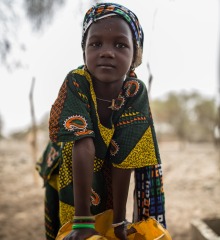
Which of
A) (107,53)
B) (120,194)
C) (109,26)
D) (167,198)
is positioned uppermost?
(109,26)

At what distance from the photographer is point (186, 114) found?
87.2 ft

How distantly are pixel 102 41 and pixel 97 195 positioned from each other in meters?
0.66

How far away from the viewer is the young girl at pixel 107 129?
3.72 feet

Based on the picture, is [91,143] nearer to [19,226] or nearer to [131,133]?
[131,133]

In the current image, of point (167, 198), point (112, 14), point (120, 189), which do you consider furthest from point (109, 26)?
point (167, 198)

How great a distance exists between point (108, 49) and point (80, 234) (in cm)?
68

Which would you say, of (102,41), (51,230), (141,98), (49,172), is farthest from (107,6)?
(51,230)

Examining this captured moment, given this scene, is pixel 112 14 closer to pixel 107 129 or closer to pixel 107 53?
pixel 107 53

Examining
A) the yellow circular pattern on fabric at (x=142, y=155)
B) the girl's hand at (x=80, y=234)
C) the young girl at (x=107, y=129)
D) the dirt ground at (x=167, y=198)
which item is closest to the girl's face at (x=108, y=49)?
the young girl at (x=107, y=129)

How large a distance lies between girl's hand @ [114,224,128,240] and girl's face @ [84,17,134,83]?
60 cm

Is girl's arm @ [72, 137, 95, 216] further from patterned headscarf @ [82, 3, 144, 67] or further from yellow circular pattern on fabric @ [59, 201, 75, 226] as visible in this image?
patterned headscarf @ [82, 3, 144, 67]

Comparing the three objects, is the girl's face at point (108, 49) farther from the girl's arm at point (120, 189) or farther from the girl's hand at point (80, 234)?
the girl's hand at point (80, 234)

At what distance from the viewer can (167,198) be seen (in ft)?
19.9

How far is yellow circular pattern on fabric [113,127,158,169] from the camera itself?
126 centimetres
